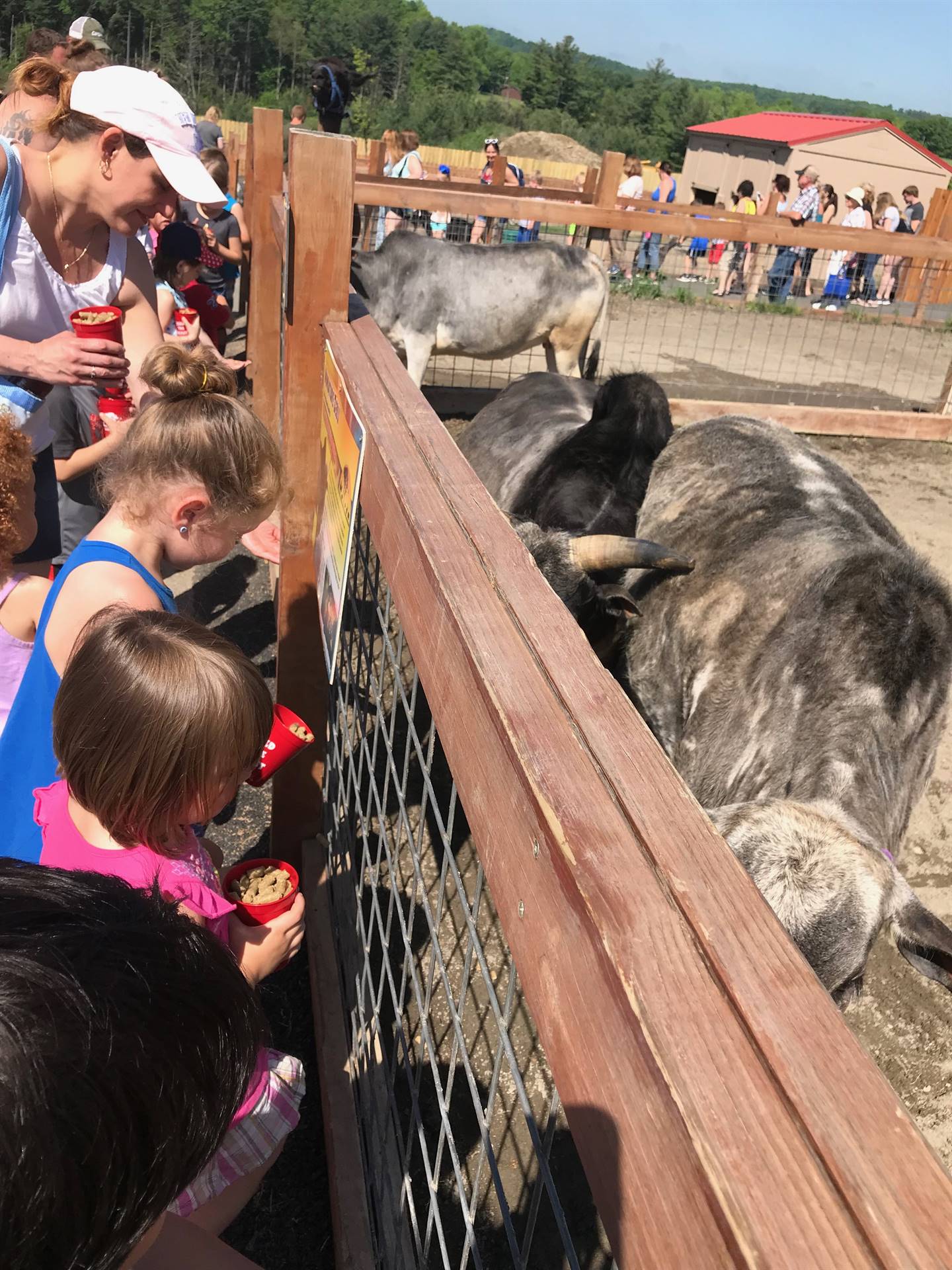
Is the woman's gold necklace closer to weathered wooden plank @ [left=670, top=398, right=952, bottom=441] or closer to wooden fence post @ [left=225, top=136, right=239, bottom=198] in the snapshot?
weathered wooden plank @ [left=670, top=398, right=952, bottom=441]

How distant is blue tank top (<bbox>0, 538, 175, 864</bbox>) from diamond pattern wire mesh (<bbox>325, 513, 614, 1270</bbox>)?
1.91 feet

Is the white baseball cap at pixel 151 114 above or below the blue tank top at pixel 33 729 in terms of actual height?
above

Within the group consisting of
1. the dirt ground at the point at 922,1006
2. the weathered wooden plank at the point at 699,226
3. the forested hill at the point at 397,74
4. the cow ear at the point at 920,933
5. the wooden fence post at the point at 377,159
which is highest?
the forested hill at the point at 397,74

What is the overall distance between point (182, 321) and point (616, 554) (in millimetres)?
3099

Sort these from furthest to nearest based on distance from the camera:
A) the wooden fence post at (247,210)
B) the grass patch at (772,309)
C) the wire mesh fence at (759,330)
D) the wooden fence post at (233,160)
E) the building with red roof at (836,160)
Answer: the building with red roof at (836,160), the grass patch at (772,309), the wooden fence post at (233,160), the wire mesh fence at (759,330), the wooden fence post at (247,210)

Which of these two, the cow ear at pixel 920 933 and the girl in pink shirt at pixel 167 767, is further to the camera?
the cow ear at pixel 920 933

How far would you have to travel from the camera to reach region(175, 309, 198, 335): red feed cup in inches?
199

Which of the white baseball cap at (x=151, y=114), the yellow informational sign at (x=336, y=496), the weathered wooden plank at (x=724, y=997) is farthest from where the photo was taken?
the white baseball cap at (x=151, y=114)

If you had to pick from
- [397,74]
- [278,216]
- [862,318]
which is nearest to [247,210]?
[278,216]

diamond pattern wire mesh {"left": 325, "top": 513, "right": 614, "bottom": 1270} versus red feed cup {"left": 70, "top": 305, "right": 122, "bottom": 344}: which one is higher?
red feed cup {"left": 70, "top": 305, "right": 122, "bottom": 344}

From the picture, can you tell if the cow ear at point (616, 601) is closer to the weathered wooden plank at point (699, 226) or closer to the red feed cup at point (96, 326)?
the red feed cup at point (96, 326)

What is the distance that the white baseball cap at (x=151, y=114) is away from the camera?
2482 mm

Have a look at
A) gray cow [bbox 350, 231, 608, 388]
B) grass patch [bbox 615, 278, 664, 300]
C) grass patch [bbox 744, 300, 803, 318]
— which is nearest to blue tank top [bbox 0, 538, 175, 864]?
gray cow [bbox 350, 231, 608, 388]

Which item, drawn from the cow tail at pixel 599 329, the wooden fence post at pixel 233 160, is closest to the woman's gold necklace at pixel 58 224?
the cow tail at pixel 599 329
